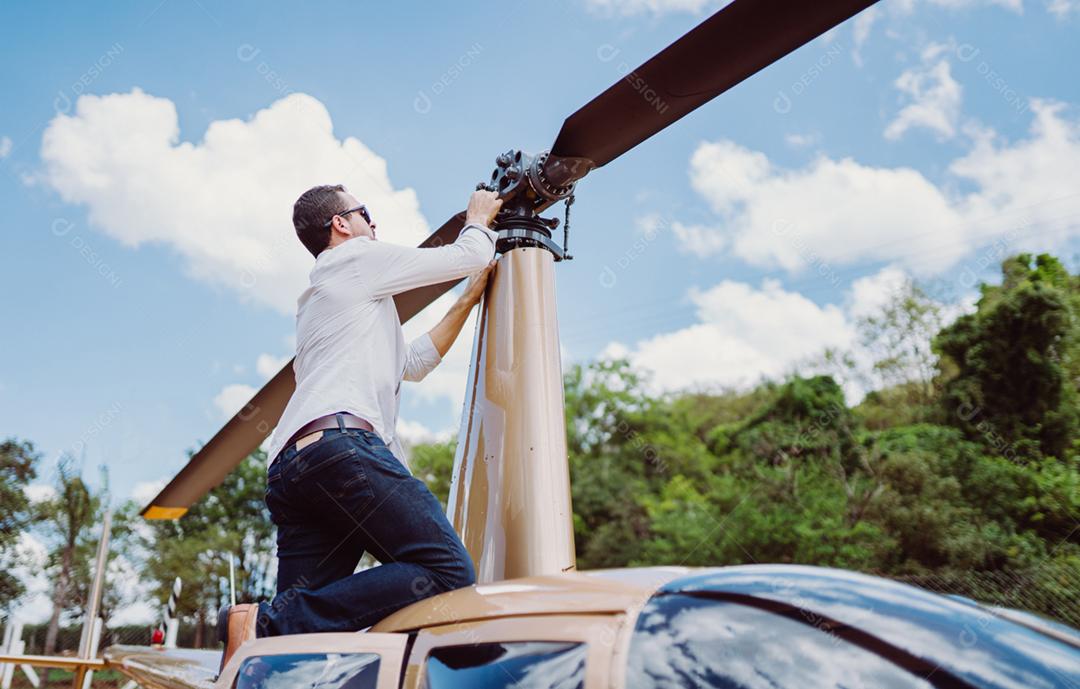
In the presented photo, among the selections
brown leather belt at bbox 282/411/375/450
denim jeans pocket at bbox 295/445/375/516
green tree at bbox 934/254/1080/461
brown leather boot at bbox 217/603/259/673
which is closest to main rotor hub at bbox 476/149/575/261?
brown leather belt at bbox 282/411/375/450

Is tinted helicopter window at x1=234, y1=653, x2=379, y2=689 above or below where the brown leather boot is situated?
below

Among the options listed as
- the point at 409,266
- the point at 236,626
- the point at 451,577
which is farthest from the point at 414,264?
the point at 236,626

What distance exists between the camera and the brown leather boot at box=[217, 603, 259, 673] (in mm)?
1906

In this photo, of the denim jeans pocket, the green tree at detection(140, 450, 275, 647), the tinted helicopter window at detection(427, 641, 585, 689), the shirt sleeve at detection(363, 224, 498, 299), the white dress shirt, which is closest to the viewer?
the tinted helicopter window at detection(427, 641, 585, 689)

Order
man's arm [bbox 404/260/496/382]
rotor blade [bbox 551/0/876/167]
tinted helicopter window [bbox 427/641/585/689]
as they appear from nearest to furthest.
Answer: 1. tinted helicopter window [bbox 427/641/585/689]
2. rotor blade [bbox 551/0/876/167]
3. man's arm [bbox 404/260/496/382]

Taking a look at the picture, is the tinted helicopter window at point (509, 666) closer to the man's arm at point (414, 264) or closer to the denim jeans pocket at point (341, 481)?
the denim jeans pocket at point (341, 481)

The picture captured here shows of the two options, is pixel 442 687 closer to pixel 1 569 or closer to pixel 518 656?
pixel 518 656

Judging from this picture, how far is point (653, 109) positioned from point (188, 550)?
26.8 meters

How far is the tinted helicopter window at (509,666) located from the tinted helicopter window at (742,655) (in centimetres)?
11

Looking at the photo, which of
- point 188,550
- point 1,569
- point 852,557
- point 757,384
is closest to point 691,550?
point 852,557

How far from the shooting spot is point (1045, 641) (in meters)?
1.19

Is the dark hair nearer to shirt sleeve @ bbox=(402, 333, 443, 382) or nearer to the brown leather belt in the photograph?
shirt sleeve @ bbox=(402, 333, 443, 382)

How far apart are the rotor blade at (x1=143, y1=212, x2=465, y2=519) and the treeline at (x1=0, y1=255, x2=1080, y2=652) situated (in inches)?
477

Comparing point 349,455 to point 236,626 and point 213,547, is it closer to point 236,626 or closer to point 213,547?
point 236,626
